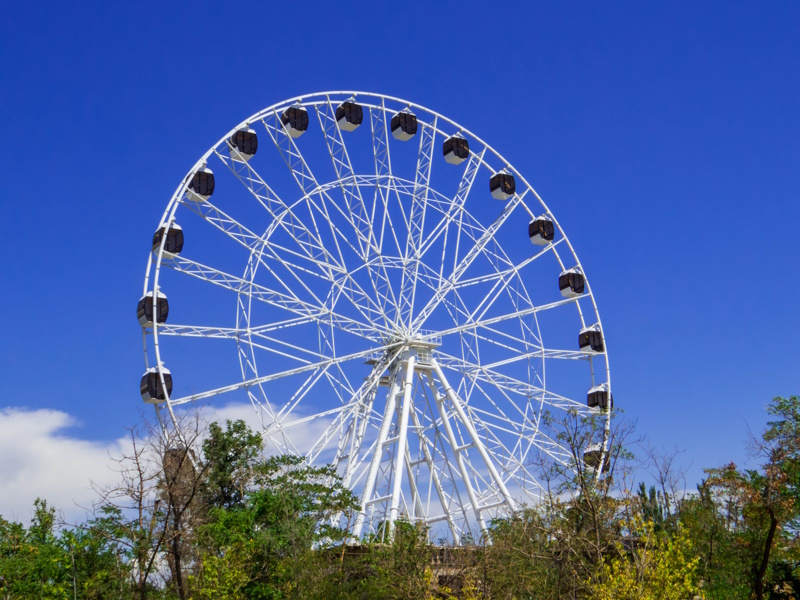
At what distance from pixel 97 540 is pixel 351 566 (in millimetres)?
7997

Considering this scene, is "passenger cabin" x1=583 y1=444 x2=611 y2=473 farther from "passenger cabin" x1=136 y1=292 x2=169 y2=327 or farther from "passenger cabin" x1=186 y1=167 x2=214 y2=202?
"passenger cabin" x1=186 y1=167 x2=214 y2=202

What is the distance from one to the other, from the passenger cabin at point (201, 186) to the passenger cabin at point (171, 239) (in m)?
1.31

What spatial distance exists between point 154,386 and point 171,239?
464cm

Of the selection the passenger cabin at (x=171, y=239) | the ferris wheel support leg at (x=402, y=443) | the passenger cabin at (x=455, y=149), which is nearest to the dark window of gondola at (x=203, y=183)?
the passenger cabin at (x=171, y=239)

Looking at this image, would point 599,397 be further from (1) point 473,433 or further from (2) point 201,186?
(2) point 201,186

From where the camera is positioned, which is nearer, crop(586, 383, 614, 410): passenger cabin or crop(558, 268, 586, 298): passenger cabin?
crop(586, 383, 614, 410): passenger cabin

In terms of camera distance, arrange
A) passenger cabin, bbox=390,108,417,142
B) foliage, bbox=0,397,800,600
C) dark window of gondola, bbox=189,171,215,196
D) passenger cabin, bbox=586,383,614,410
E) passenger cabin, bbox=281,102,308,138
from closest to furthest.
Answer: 1. foliage, bbox=0,397,800,600
2. dark window of gondola, bbox=189,171,215,196
3. passenger cabin, bbox=281,102,308,138
4. passenger cabin, bbox=390,108,417,142
5. passenger cabin, bbox=586,383,614,410

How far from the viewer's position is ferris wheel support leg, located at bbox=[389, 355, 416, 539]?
94.3 ft

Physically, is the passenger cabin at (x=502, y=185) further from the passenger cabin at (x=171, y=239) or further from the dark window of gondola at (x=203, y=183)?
the passenger cabin at (x=171, y=239)

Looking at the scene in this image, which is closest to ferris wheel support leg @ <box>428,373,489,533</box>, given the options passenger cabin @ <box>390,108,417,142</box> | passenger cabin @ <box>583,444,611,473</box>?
passenger cabin @ <box>583,444,611,473</box>

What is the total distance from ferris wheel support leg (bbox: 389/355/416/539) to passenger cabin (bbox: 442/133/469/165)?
28.2 ft

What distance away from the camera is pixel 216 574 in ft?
85.1

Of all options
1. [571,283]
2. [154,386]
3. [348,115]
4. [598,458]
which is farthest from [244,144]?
[598,458]

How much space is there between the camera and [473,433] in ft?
107
